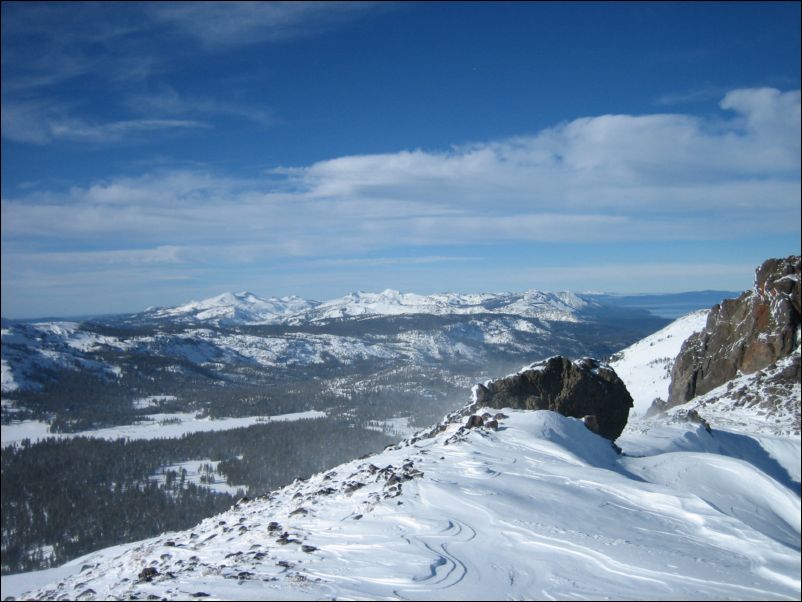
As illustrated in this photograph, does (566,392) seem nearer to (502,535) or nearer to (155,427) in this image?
(502,535)

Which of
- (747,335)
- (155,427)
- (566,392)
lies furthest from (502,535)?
(155,427)

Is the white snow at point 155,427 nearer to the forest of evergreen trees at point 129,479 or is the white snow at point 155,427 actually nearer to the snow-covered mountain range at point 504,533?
the forest of evergreen trees at point 129,479

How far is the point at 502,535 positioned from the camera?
981 centimetres

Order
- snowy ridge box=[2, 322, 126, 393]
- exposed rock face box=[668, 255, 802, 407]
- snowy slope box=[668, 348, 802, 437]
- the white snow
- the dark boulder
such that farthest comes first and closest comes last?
snowy ridge box=[2, 322, 126, 393]
the white snow
exposed rock face box=[668, 255, 802, 407]
snowy slope box=[668, 348, 802, 437]
the dark boulder

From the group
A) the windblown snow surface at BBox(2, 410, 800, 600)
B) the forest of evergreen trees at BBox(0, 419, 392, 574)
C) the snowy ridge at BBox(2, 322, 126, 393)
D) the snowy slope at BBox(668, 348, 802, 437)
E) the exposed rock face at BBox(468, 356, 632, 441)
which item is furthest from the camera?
the snowy ridge at BBox(2, 322, 126, 393)

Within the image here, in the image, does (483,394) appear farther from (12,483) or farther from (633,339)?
(633,339)

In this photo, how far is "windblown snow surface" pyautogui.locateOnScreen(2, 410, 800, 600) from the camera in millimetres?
7820

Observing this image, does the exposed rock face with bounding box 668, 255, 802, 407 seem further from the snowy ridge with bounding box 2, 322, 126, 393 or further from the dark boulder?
the snowy ridge with bounding box 2, 322, 126, 393

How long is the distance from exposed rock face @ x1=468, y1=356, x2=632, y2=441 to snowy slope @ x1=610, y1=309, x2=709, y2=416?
85.8 ft

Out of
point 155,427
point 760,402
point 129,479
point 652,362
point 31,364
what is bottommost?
point 155,427

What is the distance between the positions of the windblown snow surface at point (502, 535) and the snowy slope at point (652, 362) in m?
36.1

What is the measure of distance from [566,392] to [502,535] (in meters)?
15.7

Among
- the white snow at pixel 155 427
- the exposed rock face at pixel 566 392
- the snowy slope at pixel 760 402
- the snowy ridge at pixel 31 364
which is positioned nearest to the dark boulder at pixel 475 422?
the exposed rock face at pixel 566 392

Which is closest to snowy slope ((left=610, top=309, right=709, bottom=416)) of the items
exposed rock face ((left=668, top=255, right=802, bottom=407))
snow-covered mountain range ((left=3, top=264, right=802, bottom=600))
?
exposed rock face ((left=668, top=255, right=802, bottom=407))
